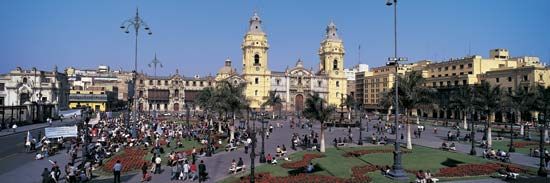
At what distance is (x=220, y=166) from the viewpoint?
27.4m

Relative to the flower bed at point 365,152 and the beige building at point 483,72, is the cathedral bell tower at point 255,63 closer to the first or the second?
the beige building at point 483,72

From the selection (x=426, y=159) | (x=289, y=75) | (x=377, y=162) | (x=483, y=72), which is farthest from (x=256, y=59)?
(x=377, y=162)

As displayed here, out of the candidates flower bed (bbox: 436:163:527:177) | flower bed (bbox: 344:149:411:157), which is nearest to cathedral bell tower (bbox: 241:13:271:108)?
flower bed (bbox: 344:149:411:157)

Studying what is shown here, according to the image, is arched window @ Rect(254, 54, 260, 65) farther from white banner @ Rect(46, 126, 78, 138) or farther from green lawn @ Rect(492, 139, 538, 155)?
white banner @ Rect(46, 126, 78, 138)

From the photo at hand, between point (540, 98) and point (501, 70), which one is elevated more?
point (501, 70)

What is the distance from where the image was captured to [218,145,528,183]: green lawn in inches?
935

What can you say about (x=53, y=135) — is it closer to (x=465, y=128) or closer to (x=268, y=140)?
(x=268, y=140)

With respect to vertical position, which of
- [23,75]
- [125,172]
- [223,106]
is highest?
[23,75]

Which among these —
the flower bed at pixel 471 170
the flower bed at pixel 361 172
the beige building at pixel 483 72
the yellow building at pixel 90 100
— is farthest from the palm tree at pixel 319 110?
the yellow building at pixel 90 100

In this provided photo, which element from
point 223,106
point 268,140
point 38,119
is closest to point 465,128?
point 268,140

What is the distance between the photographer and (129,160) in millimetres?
28547

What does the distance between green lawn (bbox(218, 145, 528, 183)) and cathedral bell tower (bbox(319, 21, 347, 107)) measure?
75.4 meters

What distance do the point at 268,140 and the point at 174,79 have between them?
241 feet

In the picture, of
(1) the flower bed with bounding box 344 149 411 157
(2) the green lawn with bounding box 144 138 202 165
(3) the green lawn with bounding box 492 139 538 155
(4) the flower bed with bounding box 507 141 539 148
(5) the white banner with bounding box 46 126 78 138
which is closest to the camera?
(2) the green lawn with bounding box 144 138 202 165
